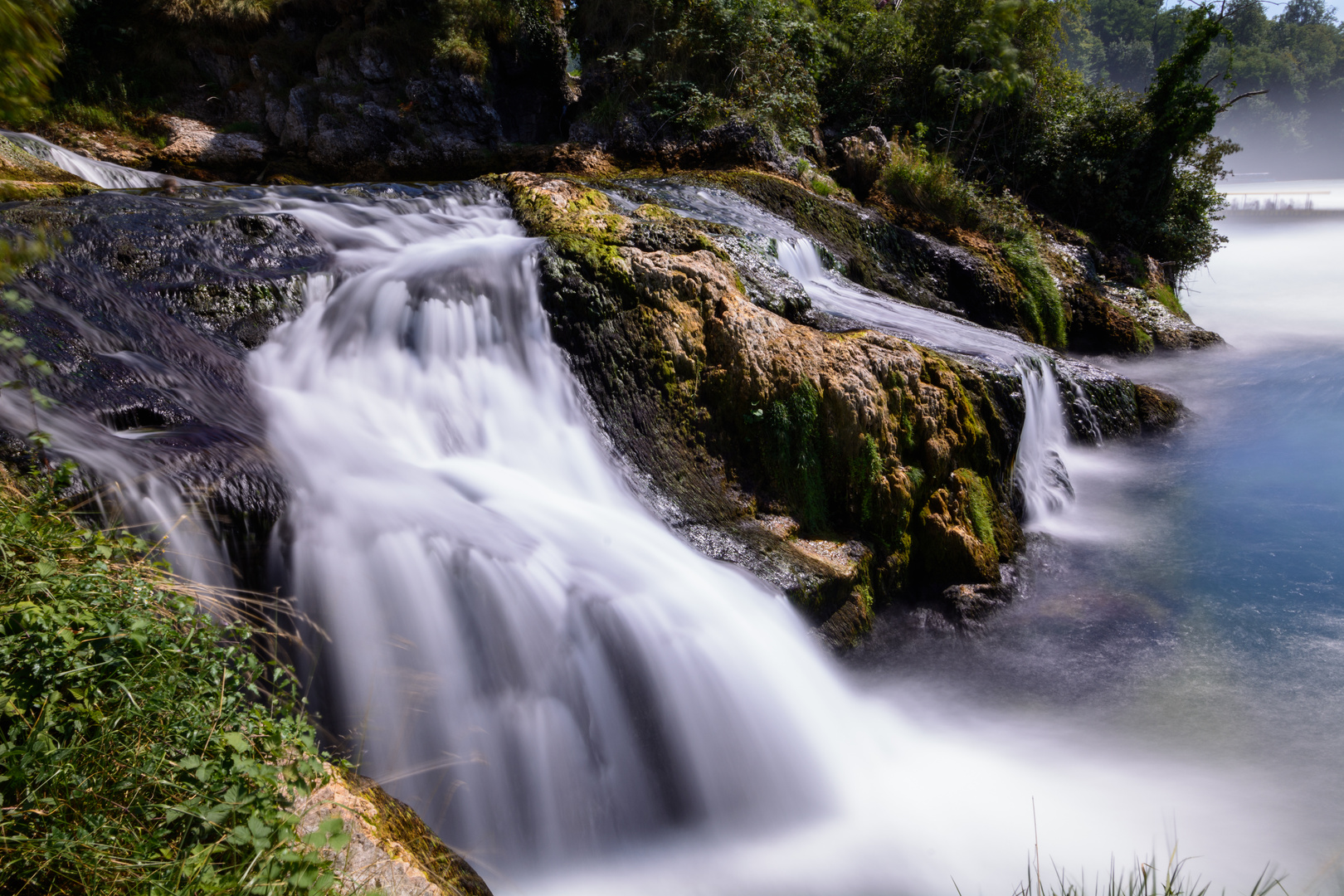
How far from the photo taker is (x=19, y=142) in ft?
27.5

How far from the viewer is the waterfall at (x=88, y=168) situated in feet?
28.1

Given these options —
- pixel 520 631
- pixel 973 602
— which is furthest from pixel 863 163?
pixel 520 631

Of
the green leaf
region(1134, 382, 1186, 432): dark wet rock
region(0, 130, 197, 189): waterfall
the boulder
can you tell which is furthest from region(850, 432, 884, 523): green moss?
the boulder

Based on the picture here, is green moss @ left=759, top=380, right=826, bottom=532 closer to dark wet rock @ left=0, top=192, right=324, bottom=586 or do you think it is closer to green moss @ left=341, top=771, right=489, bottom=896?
dark wet rock @ left=0, top=192, right=324, bottom=586

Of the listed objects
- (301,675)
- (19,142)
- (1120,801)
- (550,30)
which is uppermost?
(550,30)

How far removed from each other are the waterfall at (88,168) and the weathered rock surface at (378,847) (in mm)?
8644

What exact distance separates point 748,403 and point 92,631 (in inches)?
147

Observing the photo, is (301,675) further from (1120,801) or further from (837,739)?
(1120,801)

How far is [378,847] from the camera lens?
2189 mm

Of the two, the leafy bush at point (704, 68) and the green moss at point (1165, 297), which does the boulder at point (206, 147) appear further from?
the green moss at point (1165, 297)

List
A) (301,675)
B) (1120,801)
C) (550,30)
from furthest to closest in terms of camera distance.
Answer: (550,30) < (1120,801) < (301,675)

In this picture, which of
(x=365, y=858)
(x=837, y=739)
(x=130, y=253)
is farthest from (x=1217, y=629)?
(x=130, y=253)

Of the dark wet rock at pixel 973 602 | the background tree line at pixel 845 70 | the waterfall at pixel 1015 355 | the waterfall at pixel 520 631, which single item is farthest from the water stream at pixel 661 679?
the background tree line at pixel 845 70

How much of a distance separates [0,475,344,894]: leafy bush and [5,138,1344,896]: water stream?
3.87 feet
